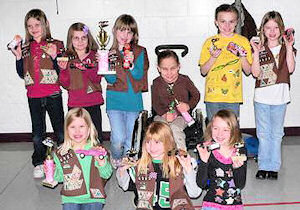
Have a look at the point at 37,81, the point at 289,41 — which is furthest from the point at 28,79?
the point at 289,41

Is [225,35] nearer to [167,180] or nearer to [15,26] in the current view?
[167,180]

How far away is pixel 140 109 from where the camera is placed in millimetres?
4906

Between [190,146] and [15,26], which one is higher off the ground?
[15,26]

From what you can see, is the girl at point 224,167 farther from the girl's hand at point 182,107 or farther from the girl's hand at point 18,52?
the girl's hand at point 18,52

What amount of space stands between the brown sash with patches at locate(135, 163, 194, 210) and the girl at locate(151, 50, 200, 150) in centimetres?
91

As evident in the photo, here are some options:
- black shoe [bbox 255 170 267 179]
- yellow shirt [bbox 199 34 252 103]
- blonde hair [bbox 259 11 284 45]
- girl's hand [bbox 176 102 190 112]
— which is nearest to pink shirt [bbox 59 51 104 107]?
girl's hand [bbox 176 102 190 112]

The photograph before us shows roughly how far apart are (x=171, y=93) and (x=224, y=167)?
3.74 feet

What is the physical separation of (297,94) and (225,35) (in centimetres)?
176

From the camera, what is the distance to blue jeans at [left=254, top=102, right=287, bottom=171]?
4633 millimetres

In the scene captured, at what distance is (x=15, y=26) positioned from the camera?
230 inches

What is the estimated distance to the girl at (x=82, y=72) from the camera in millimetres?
4801

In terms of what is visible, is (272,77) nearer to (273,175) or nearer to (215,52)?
(215,52)

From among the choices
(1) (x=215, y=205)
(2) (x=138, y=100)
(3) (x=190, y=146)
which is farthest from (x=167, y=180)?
(2) (x=138, y=100)

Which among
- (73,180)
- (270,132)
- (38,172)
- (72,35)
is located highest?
(72,35)
